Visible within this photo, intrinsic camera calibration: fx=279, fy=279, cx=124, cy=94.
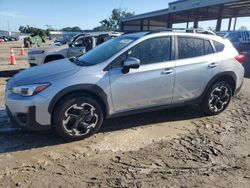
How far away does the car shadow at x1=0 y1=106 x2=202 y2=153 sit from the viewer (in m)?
4.37

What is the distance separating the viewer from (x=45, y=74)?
177 inches

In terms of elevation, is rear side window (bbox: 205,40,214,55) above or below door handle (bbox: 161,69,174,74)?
above

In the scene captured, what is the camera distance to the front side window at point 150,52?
4.80 m

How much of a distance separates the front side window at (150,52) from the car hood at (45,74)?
31.7 inches

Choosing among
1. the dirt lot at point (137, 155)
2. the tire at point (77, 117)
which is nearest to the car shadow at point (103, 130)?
the dirt lot at point (137, 155)

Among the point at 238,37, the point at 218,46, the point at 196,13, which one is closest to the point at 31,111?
the point at 218,46

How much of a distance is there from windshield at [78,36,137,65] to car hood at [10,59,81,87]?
0.34 meters

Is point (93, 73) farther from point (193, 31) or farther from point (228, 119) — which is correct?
point (228, 119)

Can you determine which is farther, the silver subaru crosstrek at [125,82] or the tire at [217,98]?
the tire at [217,98]

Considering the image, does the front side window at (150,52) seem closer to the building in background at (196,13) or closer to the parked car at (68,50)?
the parked car at (68,50)

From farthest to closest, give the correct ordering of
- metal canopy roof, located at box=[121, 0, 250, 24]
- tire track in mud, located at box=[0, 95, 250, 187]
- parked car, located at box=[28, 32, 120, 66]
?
1. metal canopy roof, located at box=[121, 0, 250, 24]
2. parked car, located at box=[28, 32, 120, 66]
3. tire track in mud, located at box=[0, 95, 250, 187]

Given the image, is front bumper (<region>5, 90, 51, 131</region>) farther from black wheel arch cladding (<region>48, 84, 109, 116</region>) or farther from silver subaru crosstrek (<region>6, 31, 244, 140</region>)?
black wheel arch cladding (<region>48, 84, 109, 116</region>)

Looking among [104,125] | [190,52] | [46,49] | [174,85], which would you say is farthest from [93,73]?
[46,49]

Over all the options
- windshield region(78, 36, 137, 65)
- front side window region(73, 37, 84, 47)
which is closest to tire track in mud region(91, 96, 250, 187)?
windshield region(78, 36, 137, 65)
